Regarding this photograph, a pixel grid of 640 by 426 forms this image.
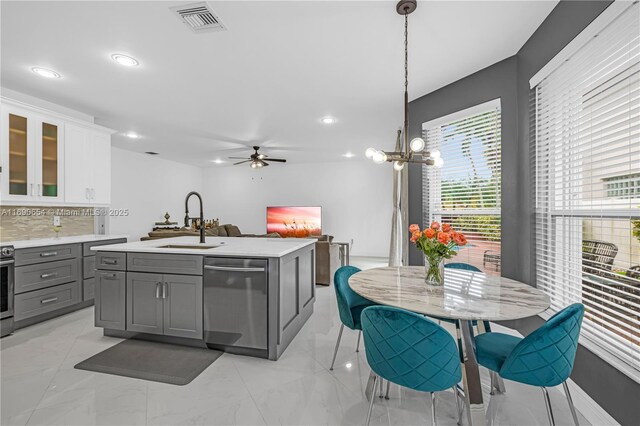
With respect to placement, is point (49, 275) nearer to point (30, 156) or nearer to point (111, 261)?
point (111, 261)

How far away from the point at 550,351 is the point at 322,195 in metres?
6.86

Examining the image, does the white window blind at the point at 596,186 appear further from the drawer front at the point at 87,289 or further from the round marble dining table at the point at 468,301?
the drawer front at the point at 87,289

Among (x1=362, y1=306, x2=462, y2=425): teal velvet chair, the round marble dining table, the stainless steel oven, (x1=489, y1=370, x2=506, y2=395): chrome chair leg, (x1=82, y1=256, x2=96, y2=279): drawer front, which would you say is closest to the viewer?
(x1=362, y1=306, x2=462, y2=425): teal velvet chair

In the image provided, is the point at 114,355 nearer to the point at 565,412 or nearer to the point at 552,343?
the point at 552,343

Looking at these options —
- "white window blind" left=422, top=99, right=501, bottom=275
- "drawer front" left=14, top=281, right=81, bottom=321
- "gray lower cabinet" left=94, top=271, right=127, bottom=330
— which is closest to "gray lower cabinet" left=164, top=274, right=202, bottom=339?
"gray lower cabinet" left=94, top=271, right=127, bottom=330

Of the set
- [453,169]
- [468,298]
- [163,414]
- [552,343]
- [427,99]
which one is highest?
[427,99]

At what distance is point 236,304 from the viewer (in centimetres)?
252

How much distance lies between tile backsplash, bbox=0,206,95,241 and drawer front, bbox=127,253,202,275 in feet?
6.45

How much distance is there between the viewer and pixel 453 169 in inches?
129

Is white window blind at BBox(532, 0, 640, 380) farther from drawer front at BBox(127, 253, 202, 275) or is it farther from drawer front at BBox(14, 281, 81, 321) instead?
drawer front at BBox(14, 281, 81, 321)

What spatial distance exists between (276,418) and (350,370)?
2.41 ft

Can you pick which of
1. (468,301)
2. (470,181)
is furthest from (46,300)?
(470,181)

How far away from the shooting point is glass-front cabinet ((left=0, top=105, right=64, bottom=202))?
311 centimetres

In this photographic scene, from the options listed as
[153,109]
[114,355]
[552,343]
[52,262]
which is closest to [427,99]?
[552,343]
